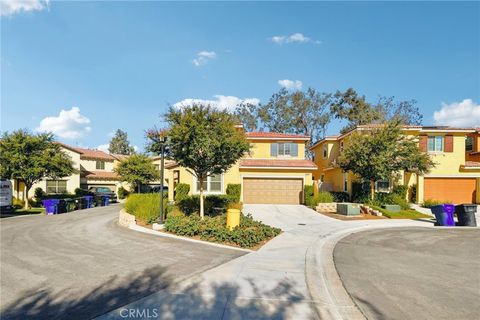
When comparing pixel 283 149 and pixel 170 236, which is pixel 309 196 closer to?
pixel 283 149

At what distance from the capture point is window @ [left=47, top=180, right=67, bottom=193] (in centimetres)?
3272


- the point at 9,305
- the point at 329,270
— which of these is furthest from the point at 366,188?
the point at 9,305

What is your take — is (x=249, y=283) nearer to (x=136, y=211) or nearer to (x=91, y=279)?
(x=91, y=279)

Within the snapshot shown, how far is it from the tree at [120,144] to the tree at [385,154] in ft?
219

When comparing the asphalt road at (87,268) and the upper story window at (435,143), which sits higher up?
the upper story window at (435,143)

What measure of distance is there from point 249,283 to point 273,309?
1213 mm

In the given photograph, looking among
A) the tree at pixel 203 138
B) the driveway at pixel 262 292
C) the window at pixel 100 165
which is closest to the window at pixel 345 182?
the tree at pixel 203 138

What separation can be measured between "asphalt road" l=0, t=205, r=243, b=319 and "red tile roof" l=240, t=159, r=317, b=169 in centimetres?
1361

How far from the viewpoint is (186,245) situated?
973 centimetres

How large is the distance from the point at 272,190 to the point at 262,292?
1867 centimetres

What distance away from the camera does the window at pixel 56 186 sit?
3272cm

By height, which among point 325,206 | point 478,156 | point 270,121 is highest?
point 270,121

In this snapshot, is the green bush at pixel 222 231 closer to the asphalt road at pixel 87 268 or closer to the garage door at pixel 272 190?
the asphalt road at pixel 87 268

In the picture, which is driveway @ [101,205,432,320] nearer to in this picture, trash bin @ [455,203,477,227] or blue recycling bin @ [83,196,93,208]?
trash bin @ [455,203,477,227]
